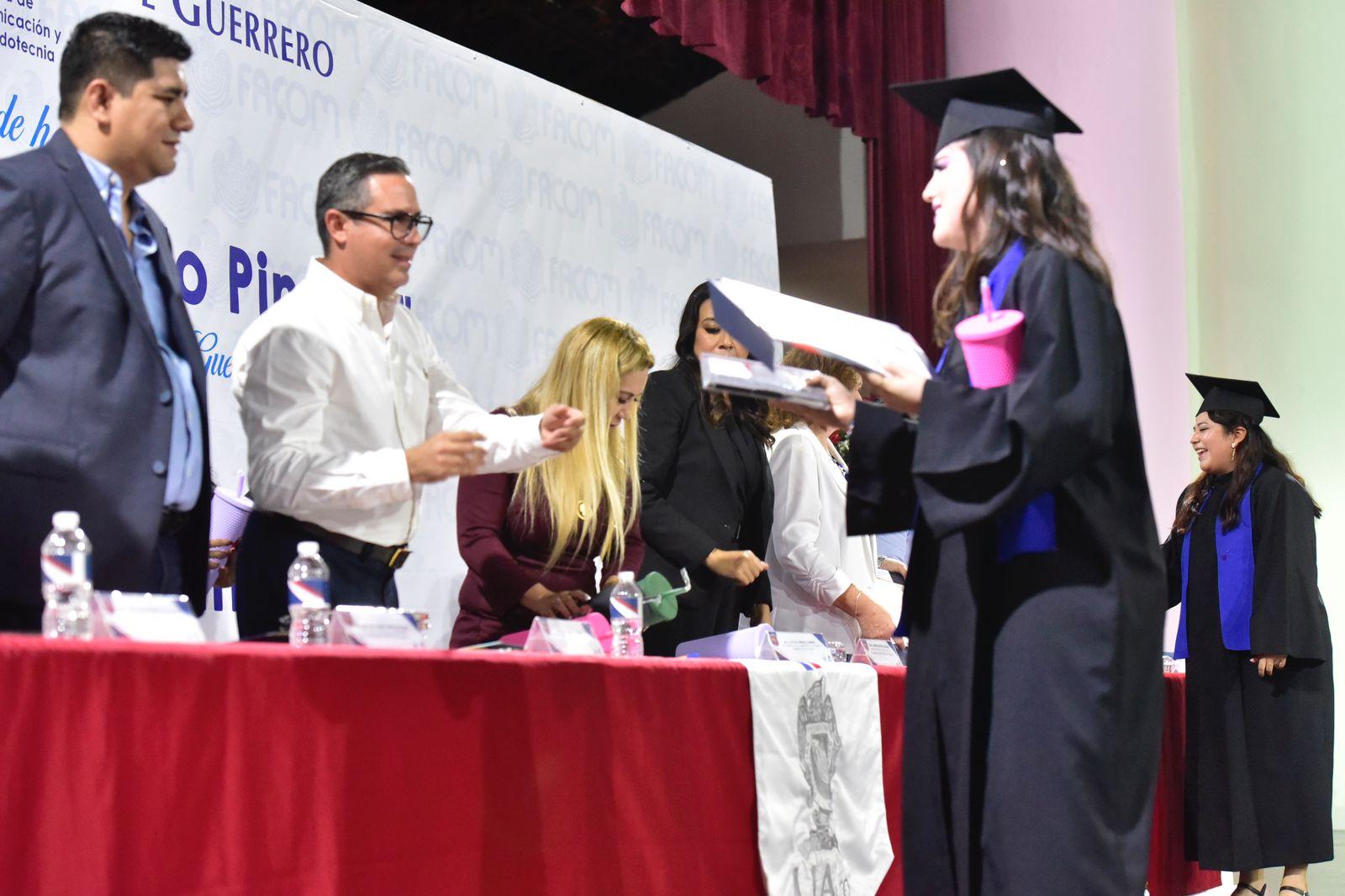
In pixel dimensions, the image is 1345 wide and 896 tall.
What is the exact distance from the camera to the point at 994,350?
1.87 m

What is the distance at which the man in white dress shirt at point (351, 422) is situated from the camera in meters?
2.29

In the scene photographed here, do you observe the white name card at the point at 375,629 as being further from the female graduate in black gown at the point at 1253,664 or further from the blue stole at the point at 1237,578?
the blue stole at the point at 1237,578

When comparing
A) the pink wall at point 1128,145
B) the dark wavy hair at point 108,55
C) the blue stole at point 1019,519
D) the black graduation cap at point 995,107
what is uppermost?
the pink wall at point 1128,145

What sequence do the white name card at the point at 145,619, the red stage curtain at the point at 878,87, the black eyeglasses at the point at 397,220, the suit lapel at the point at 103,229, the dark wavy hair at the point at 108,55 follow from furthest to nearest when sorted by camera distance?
1. the red stage curtain at the point at 878,87
2. the black eyeglasses at the point at 397,220
3. the dark wavy hair at the point at 108,55
4. the suit lapel at the point at 103,229
5. the white name card at the point at 145,619

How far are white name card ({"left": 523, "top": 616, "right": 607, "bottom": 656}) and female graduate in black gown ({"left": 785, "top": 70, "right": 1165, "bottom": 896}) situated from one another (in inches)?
23.9

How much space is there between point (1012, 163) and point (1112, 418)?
1.26 feet

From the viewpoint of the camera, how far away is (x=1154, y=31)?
8016 mm

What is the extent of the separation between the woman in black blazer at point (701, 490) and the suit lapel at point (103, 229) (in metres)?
1.71

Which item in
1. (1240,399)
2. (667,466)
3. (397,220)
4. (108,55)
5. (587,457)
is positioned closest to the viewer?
(108,55)

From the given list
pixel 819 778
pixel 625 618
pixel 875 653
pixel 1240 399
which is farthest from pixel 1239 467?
pixel 625 618

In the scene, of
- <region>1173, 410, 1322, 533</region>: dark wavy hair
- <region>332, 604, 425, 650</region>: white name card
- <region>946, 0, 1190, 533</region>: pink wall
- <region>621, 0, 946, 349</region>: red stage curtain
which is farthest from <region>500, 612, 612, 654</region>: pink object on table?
<region>946, 0, 1190, 533</region>: pink wall

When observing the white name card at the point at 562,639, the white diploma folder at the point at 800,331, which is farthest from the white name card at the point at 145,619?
the white diploma folder at the point at 800,331

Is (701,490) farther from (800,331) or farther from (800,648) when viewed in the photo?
(800,331)

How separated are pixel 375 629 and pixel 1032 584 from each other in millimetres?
873
